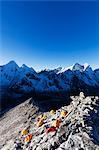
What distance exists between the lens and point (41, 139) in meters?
34.7

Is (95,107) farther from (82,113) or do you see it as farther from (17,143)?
(17,143)

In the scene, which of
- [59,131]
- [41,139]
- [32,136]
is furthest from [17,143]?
[59,131]

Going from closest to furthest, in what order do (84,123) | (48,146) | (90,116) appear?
1. (48,146)
2. (84,123)
3. (90,116)

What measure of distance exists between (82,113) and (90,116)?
112cm

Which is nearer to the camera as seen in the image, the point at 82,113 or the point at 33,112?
the point at 82,113

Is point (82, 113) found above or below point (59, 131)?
above

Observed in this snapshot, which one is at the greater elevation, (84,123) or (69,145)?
(84,123)

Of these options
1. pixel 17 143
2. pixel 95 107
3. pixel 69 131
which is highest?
pixel 95 107

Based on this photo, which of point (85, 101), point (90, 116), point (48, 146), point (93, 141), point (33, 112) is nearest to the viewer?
point (93, 141)

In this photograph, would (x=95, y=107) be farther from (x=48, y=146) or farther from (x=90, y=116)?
(x=48, y=146)

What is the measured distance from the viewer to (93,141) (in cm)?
2905

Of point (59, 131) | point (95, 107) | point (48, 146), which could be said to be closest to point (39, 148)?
point (48, 146)

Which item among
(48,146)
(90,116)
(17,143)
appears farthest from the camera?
(17,143)

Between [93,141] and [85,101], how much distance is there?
12177 millimetres
